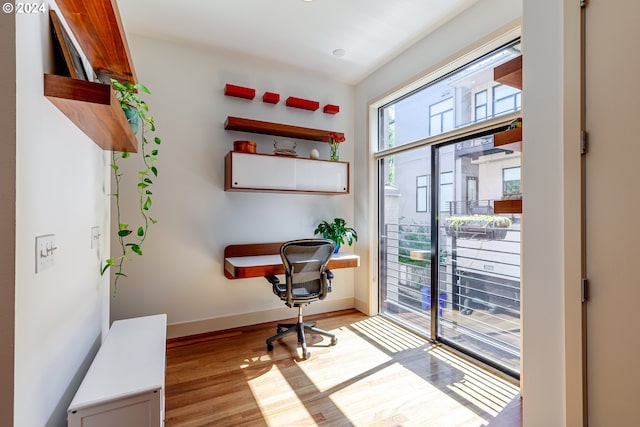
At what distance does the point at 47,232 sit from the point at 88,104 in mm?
474

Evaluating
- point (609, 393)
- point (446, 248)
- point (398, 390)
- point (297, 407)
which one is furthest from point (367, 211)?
point (609, 393)

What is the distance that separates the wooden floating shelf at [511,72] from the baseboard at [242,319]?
289 cm

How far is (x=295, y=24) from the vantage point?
261 cm

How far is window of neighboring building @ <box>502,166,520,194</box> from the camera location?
7.07 ft

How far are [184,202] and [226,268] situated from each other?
2.60 feet

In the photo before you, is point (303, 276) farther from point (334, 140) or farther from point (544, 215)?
point (544, 215)

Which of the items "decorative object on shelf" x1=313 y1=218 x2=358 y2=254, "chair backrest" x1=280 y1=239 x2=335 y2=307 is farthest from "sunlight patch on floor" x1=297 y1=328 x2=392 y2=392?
"decorative object on shelf" x1=313 y1=218 x2=358 y2=254

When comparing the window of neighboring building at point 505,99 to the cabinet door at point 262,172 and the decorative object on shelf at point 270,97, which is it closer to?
the cabinet door at point 262,172

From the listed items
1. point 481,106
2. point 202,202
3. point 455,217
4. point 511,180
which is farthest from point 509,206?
point 202,202

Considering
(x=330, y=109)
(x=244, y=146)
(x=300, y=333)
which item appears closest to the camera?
(x=300, y=333)

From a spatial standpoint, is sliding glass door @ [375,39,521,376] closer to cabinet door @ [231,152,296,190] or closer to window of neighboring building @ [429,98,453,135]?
window of neighboring building @ [429,98,453,135]

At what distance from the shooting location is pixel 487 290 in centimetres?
240

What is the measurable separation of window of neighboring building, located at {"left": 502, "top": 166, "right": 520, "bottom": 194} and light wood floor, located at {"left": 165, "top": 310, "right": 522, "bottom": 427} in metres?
1.42

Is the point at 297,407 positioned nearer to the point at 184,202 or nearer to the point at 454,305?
the point at 454,305
